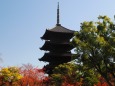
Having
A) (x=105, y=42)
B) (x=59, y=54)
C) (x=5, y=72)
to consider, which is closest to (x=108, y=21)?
(x=105, y=42)

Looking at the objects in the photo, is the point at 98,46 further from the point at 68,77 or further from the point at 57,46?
the point at 57,46

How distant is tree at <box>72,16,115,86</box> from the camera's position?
28719 millimetres

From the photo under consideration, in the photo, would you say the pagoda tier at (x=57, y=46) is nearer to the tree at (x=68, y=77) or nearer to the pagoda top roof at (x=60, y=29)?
the pagoda top roof at (x=60, y=29)

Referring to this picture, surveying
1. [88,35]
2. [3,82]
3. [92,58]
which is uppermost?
[88,35]

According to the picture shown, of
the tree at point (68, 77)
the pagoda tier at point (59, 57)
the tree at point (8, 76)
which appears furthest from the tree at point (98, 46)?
the tree at point (8, 76)

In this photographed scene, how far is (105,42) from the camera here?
28875 millimetres

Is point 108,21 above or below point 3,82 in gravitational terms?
above

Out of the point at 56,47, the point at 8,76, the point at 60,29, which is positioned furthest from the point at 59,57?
the point at 8,76

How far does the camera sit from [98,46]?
29.0 m

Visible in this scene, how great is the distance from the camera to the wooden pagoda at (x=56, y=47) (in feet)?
174

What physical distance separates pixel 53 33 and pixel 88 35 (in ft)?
83.0

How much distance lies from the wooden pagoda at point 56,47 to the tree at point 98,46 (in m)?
22.4

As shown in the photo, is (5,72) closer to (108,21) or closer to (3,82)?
(3,82)

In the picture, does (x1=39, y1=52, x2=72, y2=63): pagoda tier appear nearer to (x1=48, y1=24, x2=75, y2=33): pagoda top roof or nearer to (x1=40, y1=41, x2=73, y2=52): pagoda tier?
(x1=40, y1=41, x2=73, y2=52): pagoda tier
